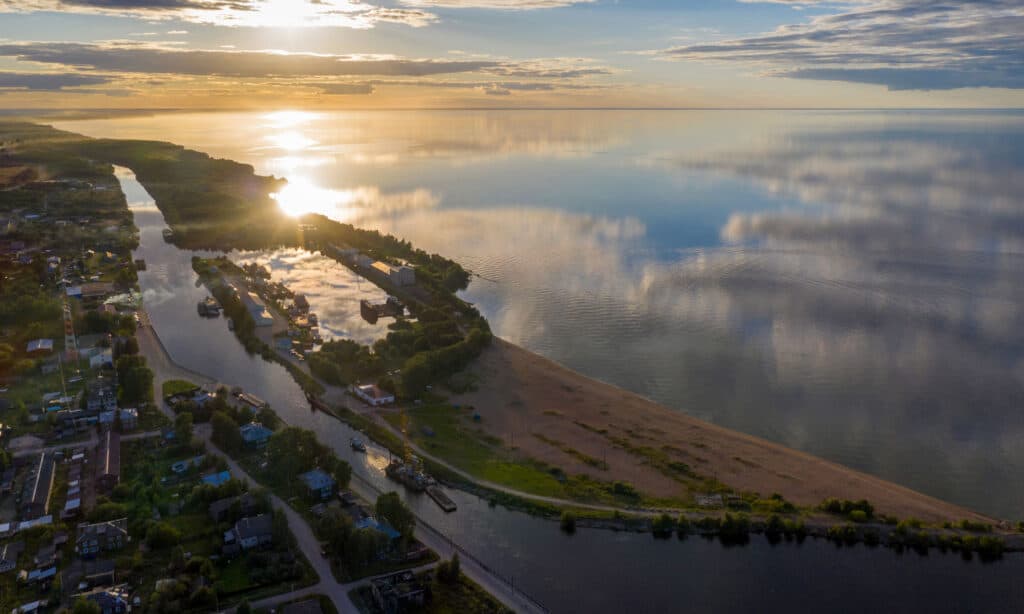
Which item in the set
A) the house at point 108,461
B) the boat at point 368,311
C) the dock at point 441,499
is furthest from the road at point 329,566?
the boat at point 368,311

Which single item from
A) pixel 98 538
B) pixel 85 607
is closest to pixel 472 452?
pixel 98 538

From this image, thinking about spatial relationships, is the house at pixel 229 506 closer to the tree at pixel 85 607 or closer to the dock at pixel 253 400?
the tree at pixel 85 607

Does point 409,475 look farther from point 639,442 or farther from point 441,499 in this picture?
point 639,442

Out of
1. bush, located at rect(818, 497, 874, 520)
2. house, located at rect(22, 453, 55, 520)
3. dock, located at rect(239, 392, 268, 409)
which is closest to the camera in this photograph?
house, located at rect(22, 453, 55, 520)

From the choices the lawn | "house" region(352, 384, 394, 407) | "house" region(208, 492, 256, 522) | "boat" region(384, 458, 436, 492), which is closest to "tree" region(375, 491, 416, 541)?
"boat" region(384, 458, 436, 492)

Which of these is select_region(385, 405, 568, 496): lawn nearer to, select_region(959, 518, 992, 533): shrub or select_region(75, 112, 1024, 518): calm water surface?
select_region(75, 112, 1024, 518): calm water surface
